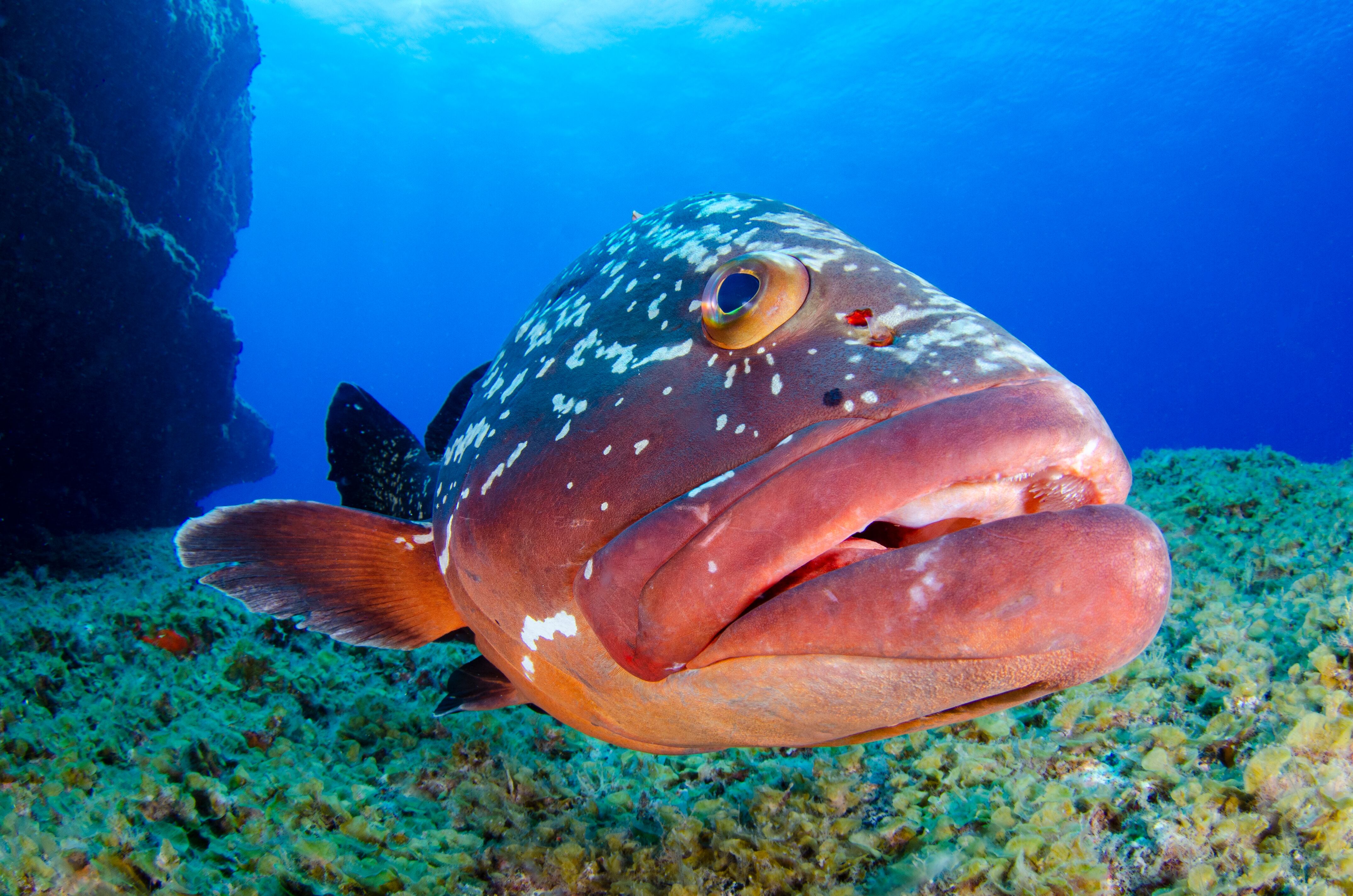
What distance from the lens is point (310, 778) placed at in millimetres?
2178

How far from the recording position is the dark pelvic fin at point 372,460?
10.9 feet

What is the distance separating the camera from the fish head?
105 cm

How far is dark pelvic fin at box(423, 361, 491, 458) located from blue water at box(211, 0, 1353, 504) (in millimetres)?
8576

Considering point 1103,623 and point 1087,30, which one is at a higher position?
point 1087,30

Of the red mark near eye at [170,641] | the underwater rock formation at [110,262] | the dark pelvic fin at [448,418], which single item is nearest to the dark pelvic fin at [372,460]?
the dark pelvic fin at [448,418]

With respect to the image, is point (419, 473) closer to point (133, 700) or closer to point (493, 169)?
point (133, 700)

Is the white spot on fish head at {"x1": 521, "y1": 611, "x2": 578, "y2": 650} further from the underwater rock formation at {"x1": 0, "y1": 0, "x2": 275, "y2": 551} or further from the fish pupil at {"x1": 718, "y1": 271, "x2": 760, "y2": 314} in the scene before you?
the underwater rock formation at {"x1": 0, "y1": 0, "x2": 275, "y2": 551}

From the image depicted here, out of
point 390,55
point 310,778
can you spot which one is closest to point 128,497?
point 310,778

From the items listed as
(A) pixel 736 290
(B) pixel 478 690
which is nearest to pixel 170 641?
(B) pixel 478 690

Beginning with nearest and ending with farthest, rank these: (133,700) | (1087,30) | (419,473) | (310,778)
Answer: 1. (310,778)
2. (133,700)
3. (419,473)
4. (1087,30)

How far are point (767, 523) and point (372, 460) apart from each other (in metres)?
2.94

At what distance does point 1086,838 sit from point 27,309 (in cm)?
1177

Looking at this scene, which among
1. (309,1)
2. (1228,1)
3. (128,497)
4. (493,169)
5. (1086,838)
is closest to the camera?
(1086,838)

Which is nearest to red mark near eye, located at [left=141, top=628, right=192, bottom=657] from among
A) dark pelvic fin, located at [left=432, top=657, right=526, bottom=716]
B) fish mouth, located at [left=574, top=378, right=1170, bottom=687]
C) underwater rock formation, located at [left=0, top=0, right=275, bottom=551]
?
dark pelvic fin, located at [left=432, top=657, right=526, bottom=716]
